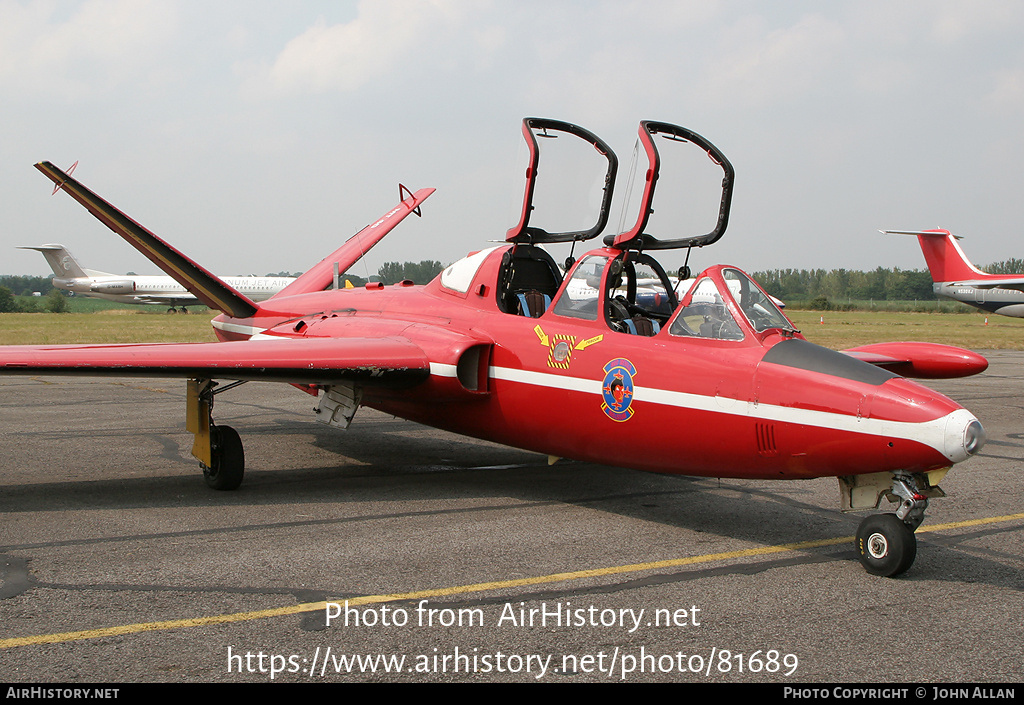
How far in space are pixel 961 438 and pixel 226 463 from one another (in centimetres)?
648

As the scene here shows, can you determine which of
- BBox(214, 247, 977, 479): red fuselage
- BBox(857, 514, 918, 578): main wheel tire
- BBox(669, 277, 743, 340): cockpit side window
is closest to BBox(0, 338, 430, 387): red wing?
BBox(214, 247, 977, 479): red fuselage

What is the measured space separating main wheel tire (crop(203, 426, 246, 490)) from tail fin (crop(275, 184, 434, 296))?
221 inches

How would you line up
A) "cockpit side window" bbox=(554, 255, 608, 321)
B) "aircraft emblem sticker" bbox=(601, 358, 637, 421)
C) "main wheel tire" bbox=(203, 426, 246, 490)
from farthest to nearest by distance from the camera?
1. "main wheel tire" bbox=(203, 426, 246, 490)
2. "cockpit side window" bbox=(554, 255, 608, 321)
3. "aircraft emblem sticker" bbox=(601, 358, 637, 421)

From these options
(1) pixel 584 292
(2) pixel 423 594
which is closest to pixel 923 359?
(1) pixel 584 292

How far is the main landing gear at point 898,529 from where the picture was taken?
546cm

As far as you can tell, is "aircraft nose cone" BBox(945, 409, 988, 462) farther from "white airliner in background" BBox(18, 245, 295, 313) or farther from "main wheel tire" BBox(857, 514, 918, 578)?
"white airliner in background" BBox(18, 245, 295, 313)

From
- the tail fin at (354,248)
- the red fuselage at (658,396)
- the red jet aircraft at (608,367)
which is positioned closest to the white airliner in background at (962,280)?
the tail fin at (354,248)

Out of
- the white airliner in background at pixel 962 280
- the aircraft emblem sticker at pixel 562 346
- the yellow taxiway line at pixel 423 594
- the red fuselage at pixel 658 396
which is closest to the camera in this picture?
the yellow taxiway line at pixel 423 594

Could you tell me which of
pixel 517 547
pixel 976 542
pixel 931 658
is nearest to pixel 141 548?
pixel 517 547

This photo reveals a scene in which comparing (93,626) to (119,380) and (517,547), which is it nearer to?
(517,547)

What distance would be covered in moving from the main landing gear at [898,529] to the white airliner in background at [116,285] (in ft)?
209

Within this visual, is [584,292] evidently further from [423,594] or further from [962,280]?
[962,280]

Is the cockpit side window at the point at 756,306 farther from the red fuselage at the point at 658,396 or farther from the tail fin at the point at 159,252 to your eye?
the tail fin at the point at 159,252

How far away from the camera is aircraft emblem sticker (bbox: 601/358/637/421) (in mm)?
6648
